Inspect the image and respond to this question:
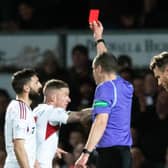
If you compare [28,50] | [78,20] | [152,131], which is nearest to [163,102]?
[152,131]

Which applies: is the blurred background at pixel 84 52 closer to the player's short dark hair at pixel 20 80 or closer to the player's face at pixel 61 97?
the player's face at pixel 61 97

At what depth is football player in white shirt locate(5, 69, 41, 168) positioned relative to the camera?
11109mm

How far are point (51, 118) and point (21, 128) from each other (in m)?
0.46

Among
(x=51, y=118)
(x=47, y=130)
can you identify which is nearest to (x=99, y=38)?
(x=51, y=118)

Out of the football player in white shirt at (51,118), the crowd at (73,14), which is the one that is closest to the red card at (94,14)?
the football player in white shirt at (51,118)

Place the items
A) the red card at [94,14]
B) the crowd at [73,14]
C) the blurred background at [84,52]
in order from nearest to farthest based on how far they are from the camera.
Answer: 1. the red card at [94,14]
2. the blurred background at [84,52]
3. the crowd at [73,14]

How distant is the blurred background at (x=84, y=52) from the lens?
46.2 ft

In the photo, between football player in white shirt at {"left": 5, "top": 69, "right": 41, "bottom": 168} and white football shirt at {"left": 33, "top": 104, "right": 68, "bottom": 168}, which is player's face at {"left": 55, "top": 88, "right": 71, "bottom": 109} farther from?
football player in white shirt at {"left": 5, "top": 69, "right": 41, "bottom": 168}

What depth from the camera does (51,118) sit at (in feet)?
37.7

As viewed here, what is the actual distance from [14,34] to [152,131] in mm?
3377

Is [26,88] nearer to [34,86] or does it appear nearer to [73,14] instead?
[34,86]

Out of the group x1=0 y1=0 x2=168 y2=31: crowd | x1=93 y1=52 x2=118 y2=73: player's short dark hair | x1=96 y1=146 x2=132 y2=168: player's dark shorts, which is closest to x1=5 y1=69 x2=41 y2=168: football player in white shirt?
x1=96 y1=146 x2=132 y2=168: player's dark shorts

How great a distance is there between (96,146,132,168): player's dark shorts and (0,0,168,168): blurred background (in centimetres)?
188

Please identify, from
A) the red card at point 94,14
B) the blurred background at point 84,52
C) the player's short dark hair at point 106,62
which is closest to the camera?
the player's short dark hair at point 106,62
